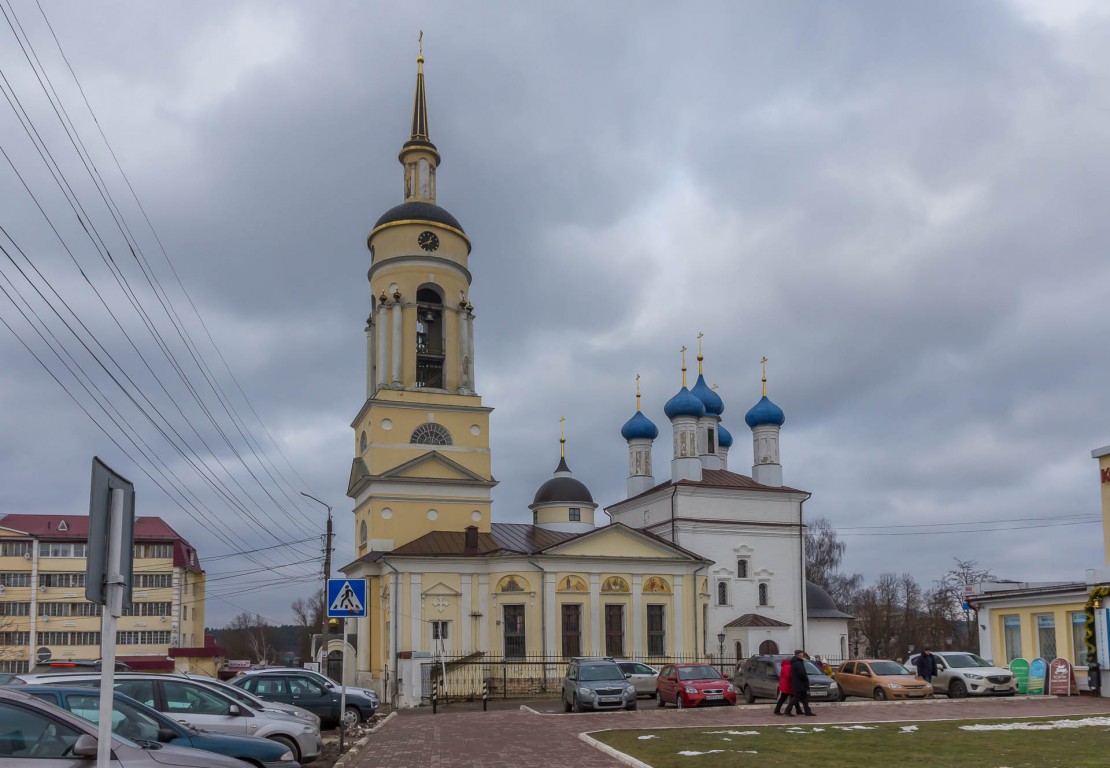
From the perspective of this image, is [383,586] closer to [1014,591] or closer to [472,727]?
[472,727]

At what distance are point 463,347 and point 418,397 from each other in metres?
3.29

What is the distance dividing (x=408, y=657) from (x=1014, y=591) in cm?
1936

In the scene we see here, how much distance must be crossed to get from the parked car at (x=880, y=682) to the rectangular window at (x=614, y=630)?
43.7ft

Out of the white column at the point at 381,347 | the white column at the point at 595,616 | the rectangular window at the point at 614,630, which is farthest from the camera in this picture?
the white column at the point at 381,347

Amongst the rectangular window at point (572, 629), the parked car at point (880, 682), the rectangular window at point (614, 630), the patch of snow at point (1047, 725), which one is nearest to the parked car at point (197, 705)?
the patch of snow at point (1047, 725)

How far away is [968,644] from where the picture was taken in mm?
78125

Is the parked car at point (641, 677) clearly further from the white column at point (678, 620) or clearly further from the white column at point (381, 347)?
the white column at point (381, 347)

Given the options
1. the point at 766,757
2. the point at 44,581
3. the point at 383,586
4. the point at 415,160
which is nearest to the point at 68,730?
the point at 766,757

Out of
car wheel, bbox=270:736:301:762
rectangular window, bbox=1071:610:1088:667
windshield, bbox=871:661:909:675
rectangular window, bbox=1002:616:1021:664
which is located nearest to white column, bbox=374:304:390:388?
windshield, bbox=871:661:909:675

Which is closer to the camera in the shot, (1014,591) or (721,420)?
(1014,591)

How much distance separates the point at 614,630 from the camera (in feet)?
136

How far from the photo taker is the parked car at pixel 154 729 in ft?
34.6

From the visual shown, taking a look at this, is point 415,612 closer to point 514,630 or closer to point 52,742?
point 514,630

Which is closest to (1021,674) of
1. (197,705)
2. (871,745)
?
(871,745)
